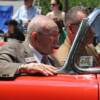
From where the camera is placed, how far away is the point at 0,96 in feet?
10.8

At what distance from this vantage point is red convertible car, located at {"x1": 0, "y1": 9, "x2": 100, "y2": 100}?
126 inches

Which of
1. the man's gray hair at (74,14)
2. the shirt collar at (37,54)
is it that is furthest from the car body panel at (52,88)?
the man's gray hair at (74,14)

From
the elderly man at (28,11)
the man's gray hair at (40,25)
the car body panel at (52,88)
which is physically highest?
the man's gray hair at (40,25)

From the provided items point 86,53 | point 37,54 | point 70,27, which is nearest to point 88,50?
point 86,53

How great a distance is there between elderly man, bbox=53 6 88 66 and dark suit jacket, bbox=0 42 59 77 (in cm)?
28

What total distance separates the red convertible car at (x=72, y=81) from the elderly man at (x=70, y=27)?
369mm

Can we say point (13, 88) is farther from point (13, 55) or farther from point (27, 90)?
point (13, 55)

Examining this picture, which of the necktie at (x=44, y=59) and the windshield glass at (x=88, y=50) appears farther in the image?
the necktie at (x=44, y=59)

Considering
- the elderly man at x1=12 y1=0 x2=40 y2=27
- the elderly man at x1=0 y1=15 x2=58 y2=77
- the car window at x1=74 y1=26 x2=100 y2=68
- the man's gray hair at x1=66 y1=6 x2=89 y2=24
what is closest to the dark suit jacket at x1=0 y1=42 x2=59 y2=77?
the elderly man at x1=0 y1=15 x2=58 y2=77

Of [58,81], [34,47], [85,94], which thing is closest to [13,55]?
[34,47]

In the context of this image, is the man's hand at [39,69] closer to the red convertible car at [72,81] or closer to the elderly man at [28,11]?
the red convertible car at [72,81]

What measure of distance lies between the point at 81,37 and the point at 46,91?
17.6 inches

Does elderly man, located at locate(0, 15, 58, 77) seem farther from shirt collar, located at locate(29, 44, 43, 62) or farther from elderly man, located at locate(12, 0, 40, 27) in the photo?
elderly man, located at locate(12, 0, 40, 27)

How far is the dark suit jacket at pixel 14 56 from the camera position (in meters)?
3.42
